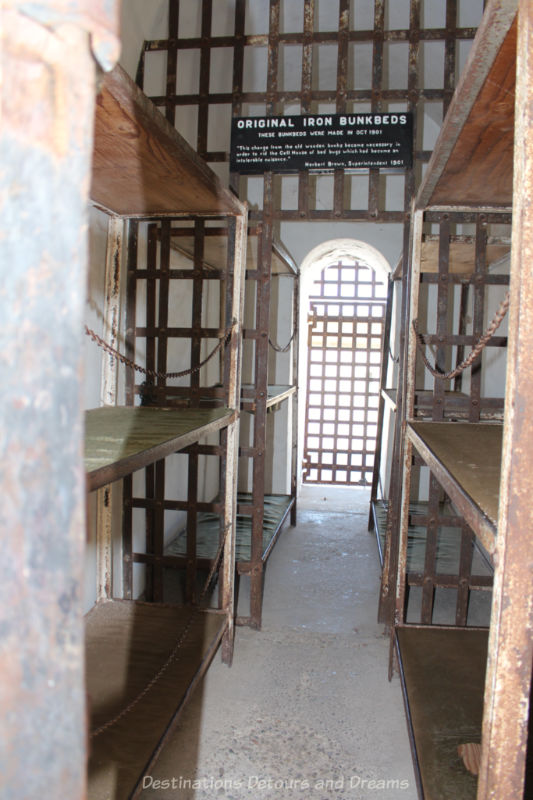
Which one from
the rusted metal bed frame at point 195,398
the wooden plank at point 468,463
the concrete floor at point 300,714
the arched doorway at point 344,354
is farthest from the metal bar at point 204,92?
the arched doorway at point 344,354

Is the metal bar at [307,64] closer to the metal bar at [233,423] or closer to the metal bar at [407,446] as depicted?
the metal bar at [233,423]

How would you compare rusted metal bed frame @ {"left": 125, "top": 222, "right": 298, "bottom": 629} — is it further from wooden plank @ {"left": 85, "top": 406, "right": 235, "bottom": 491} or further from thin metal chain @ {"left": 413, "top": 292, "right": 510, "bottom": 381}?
thin metal chain @ {"left": 413, "top": 292, "right": 510, "bottom": 381}

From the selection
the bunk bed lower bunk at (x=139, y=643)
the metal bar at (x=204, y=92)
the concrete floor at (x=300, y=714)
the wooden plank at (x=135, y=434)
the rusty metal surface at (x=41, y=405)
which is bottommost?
the concrete floor at (x=300, y=714)

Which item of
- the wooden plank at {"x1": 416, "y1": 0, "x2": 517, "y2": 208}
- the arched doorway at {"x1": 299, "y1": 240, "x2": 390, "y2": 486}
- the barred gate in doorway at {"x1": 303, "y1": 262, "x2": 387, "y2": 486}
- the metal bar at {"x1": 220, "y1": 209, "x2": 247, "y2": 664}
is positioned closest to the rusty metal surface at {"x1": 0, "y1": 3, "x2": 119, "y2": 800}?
the wooden plank at {"x1": 416, "y1": 0, "x2": 517, "y2": 208}

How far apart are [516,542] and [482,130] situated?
3.94 ft

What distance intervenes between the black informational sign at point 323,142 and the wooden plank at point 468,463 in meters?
1.59

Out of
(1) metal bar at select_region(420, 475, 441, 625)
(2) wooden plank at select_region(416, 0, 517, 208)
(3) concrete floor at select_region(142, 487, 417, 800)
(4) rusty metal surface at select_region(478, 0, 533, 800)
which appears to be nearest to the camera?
(4) rusty metal surface at select_region(478, 0, 533, 800)

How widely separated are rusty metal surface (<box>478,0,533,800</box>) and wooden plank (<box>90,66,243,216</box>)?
0.87 m

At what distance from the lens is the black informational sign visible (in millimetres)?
3191

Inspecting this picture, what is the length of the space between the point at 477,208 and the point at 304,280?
367cm

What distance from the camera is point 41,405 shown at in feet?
1.65

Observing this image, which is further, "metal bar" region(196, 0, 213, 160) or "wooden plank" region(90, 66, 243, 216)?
"metal bar" region(196, 0, 213, 160)

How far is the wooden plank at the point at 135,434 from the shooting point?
4.56 ft

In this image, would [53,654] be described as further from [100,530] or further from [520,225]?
[100,530]
